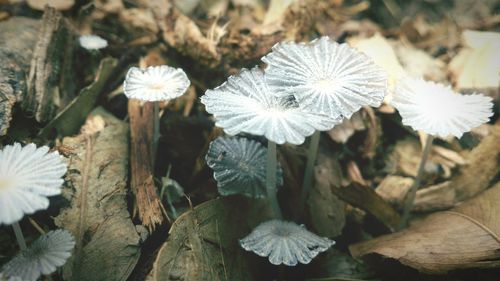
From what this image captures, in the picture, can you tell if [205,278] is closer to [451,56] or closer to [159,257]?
[159,257]

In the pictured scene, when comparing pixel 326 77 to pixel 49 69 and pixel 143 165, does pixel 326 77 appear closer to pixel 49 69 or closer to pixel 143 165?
pixel 143 165

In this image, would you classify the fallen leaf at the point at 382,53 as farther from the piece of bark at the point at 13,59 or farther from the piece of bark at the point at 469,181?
the piece of bark at the point at 13,59

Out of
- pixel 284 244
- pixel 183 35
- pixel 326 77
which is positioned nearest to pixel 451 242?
pixel 284 244

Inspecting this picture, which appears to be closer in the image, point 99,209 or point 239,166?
point 99,209

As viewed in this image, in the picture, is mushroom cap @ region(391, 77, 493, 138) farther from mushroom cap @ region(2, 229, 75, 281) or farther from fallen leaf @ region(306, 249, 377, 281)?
mushroom cap @ region(2, 229, 75, 281)

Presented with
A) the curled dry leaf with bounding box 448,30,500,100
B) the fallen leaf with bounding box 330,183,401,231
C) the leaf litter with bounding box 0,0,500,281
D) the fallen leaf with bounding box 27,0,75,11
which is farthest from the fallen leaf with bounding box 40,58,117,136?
the curled dry leaf with bounding box 448,30,500,100

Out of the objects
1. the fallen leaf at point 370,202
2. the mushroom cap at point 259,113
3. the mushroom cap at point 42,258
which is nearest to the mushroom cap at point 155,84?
the mushroom cap at point 259,113

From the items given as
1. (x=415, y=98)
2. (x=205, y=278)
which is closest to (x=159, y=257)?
(x=205, y=278)
